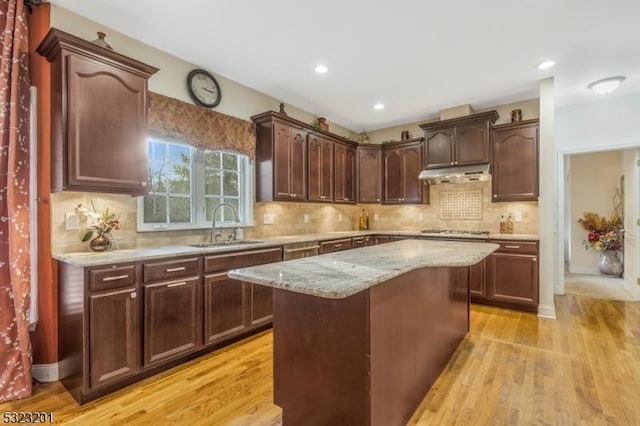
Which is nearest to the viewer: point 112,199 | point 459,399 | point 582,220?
point 459,399

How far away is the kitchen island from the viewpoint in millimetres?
1446

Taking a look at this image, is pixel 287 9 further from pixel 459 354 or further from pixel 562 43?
pixel 459 354

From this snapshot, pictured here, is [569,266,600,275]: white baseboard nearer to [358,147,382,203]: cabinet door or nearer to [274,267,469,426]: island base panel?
[358,147,382,203]: cabinet door

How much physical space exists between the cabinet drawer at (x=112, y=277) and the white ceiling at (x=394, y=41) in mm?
1971

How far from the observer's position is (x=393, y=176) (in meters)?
5.26

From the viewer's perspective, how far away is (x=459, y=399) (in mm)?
2084

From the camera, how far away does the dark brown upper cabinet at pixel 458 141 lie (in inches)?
169

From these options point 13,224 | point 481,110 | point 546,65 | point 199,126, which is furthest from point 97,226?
point 481,110

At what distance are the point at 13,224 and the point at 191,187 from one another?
1.46 meters

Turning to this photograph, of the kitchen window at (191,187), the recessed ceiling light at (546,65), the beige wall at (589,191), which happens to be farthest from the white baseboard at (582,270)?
the kitchen window at (191,187)

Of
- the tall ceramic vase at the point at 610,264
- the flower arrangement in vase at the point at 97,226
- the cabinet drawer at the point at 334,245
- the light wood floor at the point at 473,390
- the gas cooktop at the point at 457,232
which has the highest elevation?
the flower arrangement in vase at the point at 97,226

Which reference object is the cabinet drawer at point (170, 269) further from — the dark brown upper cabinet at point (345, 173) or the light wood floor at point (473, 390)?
the dark brown upper cabinet at point (345, 173)

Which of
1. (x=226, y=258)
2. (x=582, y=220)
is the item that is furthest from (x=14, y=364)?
(x=582, y=220)

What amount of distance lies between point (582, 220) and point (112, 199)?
765 cm
